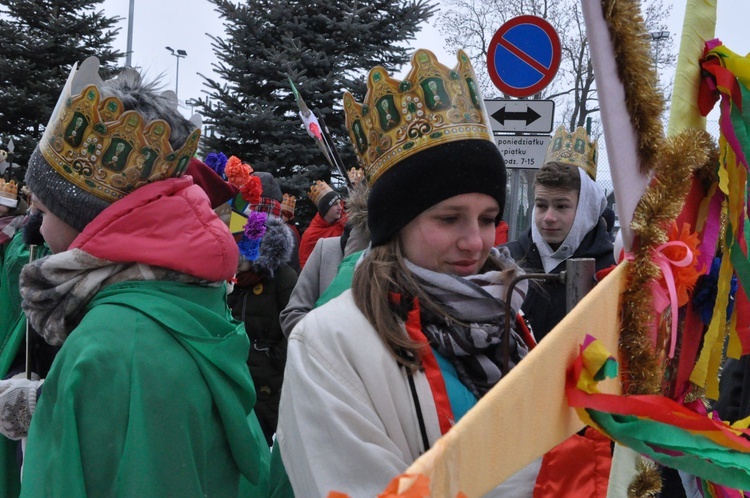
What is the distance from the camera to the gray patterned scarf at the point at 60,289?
2.19 metres

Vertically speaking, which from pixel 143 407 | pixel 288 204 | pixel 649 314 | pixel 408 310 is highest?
pixel 649 314

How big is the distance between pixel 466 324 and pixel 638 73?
0.73m

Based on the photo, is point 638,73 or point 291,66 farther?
point 291,66

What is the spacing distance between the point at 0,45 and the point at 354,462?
15.6 meters

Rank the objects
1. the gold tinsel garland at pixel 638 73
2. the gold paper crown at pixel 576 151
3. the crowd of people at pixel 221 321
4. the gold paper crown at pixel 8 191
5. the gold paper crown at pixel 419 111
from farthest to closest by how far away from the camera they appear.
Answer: the gold paper crown at pixel 8 191, the gold paper crown at pixel 576 151, the gold paper crown at pixel 419 111, the crowd of people at pixel 221 321, the gold tinsel garland at pixel 638 73

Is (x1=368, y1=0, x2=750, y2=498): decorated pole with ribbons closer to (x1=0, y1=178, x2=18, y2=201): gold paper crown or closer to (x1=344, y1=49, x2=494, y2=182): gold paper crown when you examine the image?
(x1=344, y1=49, x2=494, y2=182): gold paper crown

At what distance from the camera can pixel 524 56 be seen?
651 cm

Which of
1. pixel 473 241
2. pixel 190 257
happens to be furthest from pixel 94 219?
pixel 473 241

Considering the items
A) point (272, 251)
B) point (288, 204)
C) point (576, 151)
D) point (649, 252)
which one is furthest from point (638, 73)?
point (288, 204)

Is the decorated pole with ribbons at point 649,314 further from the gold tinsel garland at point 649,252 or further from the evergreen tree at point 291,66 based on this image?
the evergreen tree at point 291,66

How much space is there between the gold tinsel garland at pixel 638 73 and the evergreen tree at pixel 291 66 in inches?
367

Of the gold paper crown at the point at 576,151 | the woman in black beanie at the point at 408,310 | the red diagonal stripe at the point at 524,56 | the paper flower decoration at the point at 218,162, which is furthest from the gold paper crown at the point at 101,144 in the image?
the red diagonal stripe at the point at 524,56

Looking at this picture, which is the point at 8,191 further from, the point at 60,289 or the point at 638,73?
the point at 638,73

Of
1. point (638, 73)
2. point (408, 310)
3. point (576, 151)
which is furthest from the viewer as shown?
point (576, 151)
